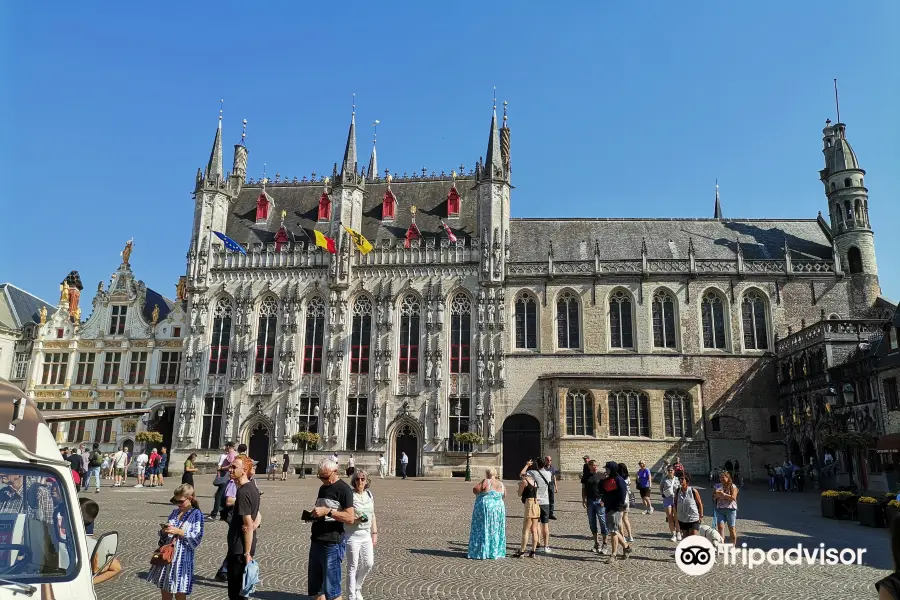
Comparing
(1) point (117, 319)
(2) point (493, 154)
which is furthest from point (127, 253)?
(2) point (493, 154)

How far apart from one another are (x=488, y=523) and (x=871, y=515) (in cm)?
1158

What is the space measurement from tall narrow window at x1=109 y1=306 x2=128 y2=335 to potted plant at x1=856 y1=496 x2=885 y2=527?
44.2m

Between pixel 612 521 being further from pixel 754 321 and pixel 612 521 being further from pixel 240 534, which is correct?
pixel 754 321

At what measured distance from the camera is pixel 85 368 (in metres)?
45.0

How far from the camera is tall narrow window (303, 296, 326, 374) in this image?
4181cm

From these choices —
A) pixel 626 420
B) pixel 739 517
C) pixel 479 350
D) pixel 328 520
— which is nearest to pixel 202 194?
pixel 479 350

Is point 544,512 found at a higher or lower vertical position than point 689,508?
lower

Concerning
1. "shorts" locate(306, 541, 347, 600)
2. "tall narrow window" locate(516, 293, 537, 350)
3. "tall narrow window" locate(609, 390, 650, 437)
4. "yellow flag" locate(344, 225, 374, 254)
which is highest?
"yellow flag" locate(344, 225, 374, 254)

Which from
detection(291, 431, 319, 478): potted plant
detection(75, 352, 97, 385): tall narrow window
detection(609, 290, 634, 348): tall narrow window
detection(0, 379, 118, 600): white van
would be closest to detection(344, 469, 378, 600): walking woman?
detection(0, 379, 118, 600): white van

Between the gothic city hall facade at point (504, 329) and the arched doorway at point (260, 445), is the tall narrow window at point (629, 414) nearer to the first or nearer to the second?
the gothic city hall facade at point (504, 329)

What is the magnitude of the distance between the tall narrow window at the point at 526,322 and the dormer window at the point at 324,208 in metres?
15.2

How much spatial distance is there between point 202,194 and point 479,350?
22.6 m

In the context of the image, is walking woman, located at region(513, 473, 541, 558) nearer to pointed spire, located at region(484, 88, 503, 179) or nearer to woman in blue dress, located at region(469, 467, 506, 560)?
woman in blue dress, located at region(469, 467, 506, 560)

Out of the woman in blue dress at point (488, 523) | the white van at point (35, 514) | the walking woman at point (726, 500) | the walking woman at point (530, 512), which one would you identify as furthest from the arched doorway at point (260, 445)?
the white van at point (35, 514)
